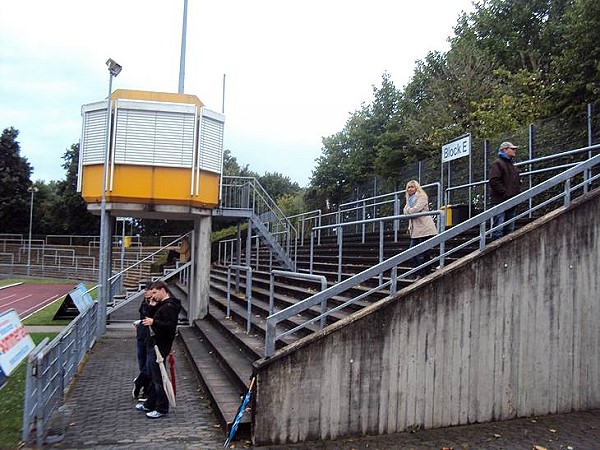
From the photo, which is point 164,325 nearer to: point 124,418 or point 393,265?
point 124,418

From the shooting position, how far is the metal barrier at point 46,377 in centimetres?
571

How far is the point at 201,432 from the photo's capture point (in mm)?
6309

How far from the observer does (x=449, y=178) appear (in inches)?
589

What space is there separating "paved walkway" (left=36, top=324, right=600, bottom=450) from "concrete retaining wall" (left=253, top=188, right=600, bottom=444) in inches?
8.4

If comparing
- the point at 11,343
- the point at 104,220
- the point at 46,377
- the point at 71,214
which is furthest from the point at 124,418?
the point at 71,214

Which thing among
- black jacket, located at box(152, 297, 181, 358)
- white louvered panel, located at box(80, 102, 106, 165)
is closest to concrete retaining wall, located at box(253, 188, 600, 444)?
black jacket, located at box(152, 297, 181, 358)

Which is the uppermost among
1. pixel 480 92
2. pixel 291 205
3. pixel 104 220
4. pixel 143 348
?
pixel 480 92

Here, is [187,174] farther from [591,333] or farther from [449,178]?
[591,333]

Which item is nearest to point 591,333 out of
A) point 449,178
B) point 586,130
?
point 586,130

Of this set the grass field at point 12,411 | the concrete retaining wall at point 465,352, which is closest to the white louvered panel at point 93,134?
the grass field at point 12,411

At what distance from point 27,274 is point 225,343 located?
34.2m

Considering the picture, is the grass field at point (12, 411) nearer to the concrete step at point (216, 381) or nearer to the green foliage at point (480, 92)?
the concrete step at point (216, 381)

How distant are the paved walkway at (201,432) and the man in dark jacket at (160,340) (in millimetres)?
166

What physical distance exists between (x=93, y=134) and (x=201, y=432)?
379 inches
